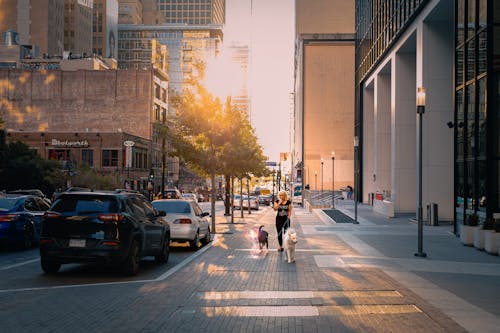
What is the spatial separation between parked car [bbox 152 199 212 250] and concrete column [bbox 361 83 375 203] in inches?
1547

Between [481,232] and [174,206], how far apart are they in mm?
9420

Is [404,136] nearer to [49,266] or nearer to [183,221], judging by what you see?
[183,221]

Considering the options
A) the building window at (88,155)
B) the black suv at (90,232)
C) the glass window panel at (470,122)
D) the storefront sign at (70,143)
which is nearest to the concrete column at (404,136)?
the glass window panel at (470,122)

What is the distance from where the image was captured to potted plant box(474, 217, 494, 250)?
18.0 m

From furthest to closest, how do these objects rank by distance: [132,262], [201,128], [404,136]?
[404,136] → [201,128] → [132,262]

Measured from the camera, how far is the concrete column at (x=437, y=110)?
31156 mm

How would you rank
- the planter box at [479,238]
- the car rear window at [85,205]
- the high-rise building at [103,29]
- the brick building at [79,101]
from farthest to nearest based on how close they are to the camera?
1. the high-rise building at [103,29]
2. the brick building at [79,101]
3. the planter box at [479,238]
4. the car rear window at [85,205]

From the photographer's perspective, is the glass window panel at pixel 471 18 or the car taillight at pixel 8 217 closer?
the car taillight at pixel 8 217

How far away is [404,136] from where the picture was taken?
3819 cm

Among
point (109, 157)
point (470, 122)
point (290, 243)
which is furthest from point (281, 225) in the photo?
point (109, 157)

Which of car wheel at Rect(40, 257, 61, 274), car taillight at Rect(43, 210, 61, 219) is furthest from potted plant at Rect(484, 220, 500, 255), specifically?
car taillight at Rect(43, 210, 61, 219)

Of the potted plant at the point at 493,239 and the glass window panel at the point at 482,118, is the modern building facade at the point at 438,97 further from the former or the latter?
the potted plant at the point at 493,239

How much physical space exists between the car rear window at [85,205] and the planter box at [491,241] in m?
10.9

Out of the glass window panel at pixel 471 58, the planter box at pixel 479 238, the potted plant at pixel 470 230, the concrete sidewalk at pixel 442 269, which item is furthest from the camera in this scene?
the glass window panel at pixel 471 58
